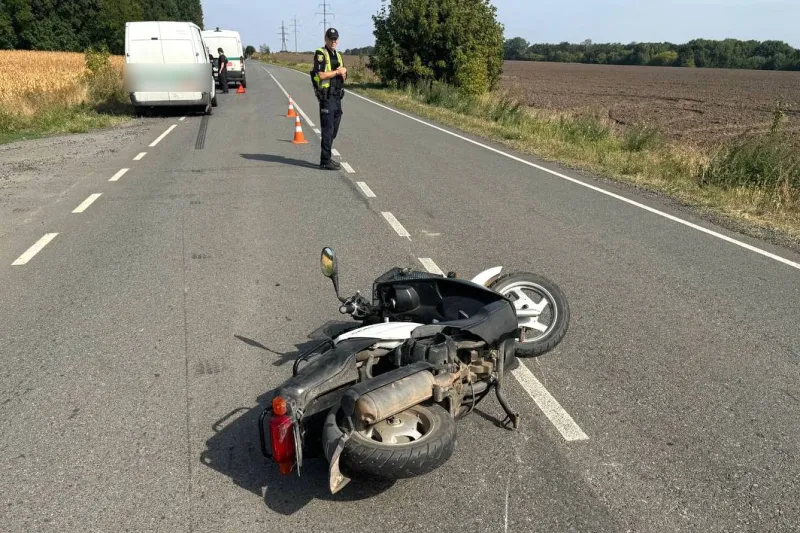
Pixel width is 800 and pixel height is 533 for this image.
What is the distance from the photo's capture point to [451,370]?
314 cm

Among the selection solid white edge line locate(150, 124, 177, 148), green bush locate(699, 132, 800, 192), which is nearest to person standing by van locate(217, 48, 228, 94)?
→ solid white edge line locate(150, 124, 177, 148)

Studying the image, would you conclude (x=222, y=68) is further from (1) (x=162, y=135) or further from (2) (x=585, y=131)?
(2) (x=585, y=131)

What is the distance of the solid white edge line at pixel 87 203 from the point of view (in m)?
8.58

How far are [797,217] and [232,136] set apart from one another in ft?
38.6

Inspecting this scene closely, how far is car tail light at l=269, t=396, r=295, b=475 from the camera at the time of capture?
2.76 metres

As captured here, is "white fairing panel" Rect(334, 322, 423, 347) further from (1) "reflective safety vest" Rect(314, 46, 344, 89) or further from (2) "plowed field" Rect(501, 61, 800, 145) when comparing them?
(2) "plowed field" Rect(501, 61, 800, 145)

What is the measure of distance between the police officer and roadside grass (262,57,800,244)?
4.58m

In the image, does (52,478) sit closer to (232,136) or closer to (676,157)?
(676,157)

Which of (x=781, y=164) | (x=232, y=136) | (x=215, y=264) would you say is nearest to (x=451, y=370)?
(x=215, y=264)

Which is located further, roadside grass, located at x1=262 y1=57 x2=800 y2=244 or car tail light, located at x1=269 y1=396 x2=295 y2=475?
roadside grass, located at x1=262 y1=57 x2=800 y2=244

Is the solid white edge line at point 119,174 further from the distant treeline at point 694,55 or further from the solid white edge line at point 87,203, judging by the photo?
the distant treeline at point 694,55

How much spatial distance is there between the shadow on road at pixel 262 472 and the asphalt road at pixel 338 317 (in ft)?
0.04

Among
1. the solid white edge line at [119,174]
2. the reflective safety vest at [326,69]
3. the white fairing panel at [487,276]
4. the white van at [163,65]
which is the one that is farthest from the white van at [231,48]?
the white fairing panel at [487,276]

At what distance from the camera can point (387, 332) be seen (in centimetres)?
333
